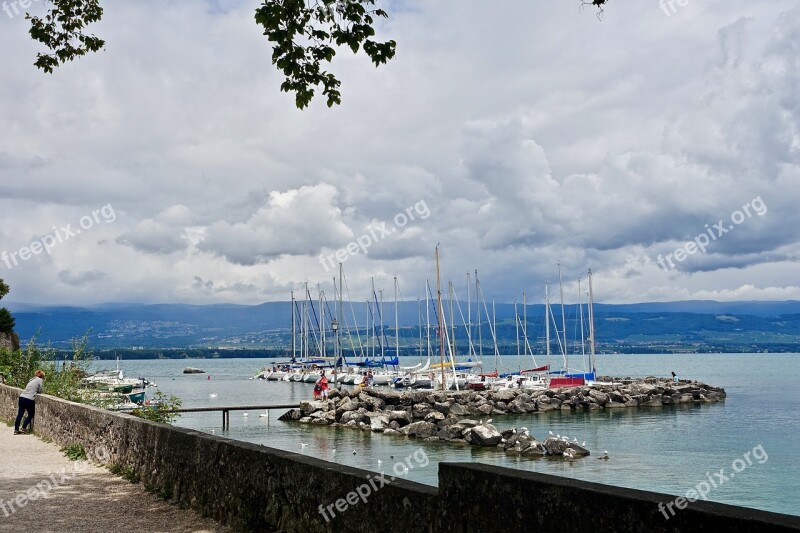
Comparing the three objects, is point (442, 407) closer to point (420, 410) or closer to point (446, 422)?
point (420, 410)

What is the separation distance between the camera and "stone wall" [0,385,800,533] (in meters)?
4.06

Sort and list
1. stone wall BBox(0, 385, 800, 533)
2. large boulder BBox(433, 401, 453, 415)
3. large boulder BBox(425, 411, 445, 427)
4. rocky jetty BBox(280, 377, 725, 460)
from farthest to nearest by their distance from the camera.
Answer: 1. large boulder BBox(433, 401, 453, 415)
2. large boulder BBox(425, 411, 445, 427)
3. rocky jetty BBox(280, 377, 725, 460)
4. stone wall BBox(0, 385, 800, 533)

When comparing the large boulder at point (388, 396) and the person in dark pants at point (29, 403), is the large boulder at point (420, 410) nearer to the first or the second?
the large boulder at point (388, 396)

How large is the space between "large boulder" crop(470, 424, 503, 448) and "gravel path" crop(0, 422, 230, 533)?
25.4 meters

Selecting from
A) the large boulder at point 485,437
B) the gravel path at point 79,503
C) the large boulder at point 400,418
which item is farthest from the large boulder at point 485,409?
the gravel path at point 79,503

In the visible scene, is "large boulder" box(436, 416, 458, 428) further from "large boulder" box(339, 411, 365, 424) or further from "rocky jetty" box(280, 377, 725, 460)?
"large boulder" box(339, 411, 365, 424)

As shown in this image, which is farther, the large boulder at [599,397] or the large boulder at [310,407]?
the large boulder at [599,397]

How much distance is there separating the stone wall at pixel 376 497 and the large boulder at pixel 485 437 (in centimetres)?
2643

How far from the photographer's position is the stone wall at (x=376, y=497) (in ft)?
13.3

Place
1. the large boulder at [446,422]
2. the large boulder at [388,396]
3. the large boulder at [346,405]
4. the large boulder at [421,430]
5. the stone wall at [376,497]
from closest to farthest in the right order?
the stone wall at [376,497]
the large boulder at [421,430]
the large boulder at [446,422]
the large boulder at [346,405]
the large boulder at [388,396]

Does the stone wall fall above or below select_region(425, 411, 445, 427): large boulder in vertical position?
above

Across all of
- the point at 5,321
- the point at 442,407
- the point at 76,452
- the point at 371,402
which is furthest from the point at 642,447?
the point at 5,321

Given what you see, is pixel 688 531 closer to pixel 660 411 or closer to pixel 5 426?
pixel 5 426

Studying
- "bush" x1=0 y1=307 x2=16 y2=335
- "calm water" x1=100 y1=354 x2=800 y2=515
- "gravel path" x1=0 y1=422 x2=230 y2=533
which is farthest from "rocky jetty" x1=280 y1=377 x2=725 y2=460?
"gravel path" x1=0 y1=422 x2=230 y2=533
